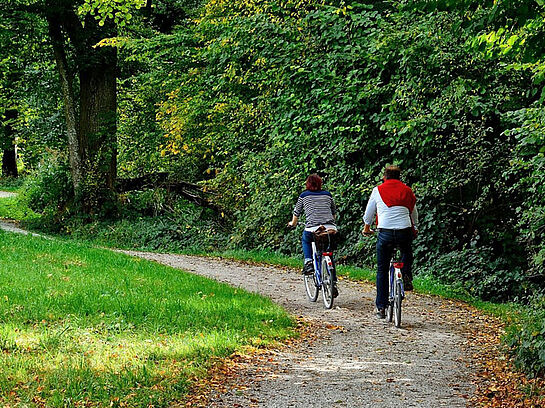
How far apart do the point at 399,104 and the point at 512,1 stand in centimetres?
844

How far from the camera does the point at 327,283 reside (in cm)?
1134

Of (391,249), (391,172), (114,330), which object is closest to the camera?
(114,330)

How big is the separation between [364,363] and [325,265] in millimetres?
3497

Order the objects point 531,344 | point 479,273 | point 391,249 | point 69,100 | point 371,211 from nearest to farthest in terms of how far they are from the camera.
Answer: point 531,344
point 391,249
point 371,211
point 479,273
point 69,100

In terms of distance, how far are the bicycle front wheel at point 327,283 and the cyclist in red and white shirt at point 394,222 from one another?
1.04 meters

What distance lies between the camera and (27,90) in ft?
96.2

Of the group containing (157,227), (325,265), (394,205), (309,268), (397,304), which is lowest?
(157,227)

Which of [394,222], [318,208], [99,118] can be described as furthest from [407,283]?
[99,118]

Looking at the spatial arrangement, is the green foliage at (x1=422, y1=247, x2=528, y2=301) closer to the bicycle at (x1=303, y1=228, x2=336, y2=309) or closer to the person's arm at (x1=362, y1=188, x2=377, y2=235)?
the bicycle at (x1=303, y1=228, x2=336, y2=309)

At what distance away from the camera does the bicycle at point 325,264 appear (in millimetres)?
11194

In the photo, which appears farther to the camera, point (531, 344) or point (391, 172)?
point (391, 172)

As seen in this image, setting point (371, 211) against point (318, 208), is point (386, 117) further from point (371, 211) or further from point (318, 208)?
→ point (371, 211)

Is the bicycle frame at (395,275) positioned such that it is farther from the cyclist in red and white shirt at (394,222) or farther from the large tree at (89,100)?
the large tree at (89,100)

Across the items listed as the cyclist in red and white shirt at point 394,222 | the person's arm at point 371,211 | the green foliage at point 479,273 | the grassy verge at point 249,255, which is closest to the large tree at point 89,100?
the grassy verge at point 249,255
